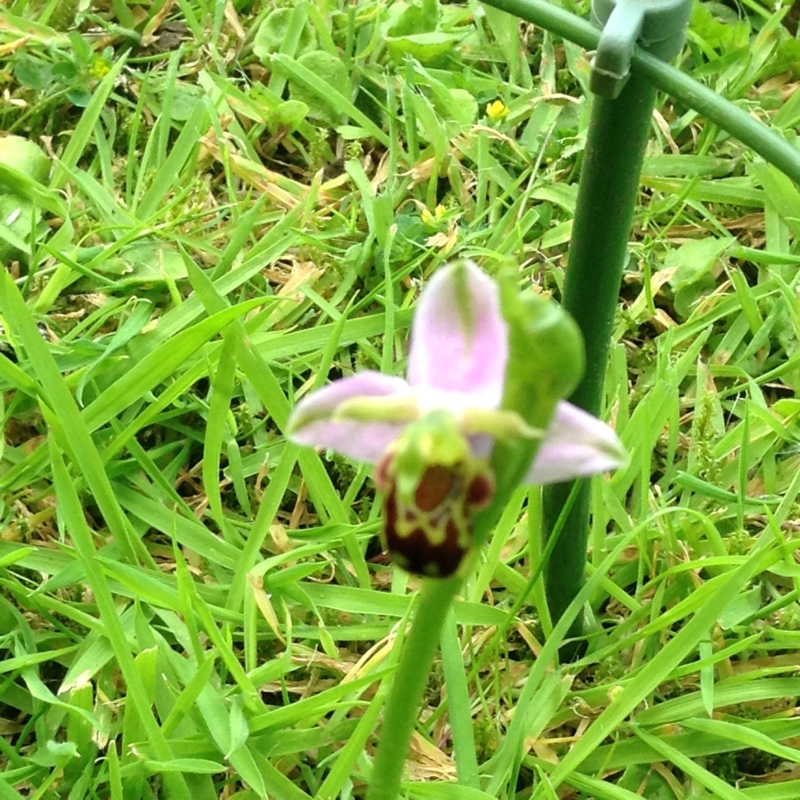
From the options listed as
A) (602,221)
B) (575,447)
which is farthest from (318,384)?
(575,447)

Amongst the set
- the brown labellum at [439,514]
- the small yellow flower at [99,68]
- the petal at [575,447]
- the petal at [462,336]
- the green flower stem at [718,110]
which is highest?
the green flower stem at [718,110]

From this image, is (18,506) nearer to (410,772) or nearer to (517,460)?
(410,772)

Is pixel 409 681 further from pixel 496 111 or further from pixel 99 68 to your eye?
pixel 99 68

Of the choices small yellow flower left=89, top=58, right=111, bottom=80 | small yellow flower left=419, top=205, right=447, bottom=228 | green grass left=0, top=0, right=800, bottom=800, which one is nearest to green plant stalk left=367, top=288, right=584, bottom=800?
green grass left=0, top=0, right=800, bottom=800

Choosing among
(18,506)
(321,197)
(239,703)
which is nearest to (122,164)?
(321,197)

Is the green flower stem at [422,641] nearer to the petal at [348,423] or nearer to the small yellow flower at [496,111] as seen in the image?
the petal at [348,423]

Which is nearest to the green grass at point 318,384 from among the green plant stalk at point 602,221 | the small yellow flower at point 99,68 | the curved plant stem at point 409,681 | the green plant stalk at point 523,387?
the small yellow flower at point 99,68
